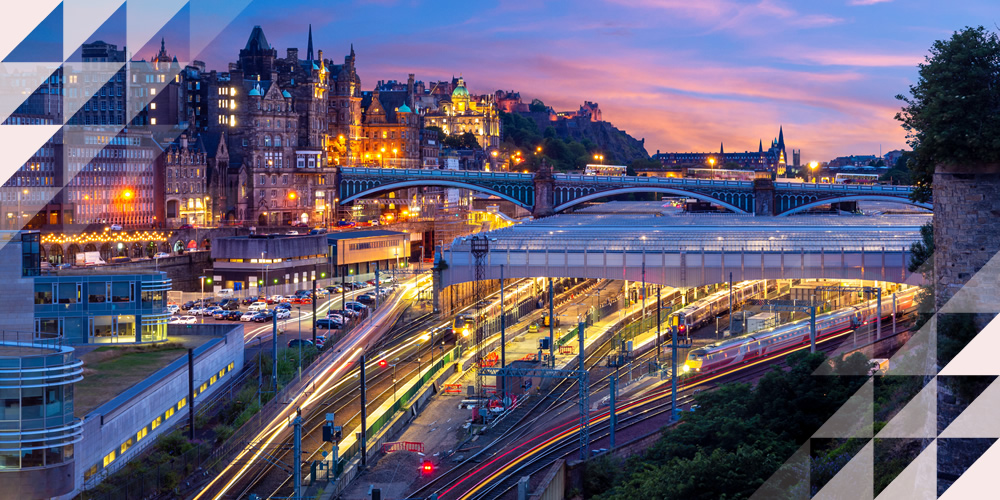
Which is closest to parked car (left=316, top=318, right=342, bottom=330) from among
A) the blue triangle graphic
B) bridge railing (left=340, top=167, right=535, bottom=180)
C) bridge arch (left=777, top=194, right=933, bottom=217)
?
bridge arch (left=777, top=194, right=933, bottom=217)

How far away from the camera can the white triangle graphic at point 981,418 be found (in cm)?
1522

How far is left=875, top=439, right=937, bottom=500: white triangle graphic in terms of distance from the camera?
1602cm

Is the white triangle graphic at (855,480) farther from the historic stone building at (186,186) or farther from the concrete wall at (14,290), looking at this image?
the historic stone building at (186,186)

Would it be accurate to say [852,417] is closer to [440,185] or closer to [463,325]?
[463,325]

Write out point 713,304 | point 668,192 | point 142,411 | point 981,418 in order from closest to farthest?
1. point 981,418
2. point 142,411
3. point 713,304
4. point 668,192

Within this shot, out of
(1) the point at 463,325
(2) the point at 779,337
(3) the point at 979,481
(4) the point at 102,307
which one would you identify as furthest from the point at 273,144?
(3) the point at 979,481

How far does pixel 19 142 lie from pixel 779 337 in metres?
71.9

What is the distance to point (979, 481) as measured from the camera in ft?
47.5

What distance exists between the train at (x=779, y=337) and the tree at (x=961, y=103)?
22.0 metres

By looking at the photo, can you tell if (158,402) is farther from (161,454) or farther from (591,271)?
(591,271)

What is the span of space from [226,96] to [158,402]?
3416 inches

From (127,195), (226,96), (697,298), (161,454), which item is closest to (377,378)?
(161,454)

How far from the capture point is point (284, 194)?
11050 cm

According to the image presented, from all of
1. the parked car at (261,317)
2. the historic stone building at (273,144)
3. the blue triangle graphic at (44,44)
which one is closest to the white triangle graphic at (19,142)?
the historic stone building at (273,144)
